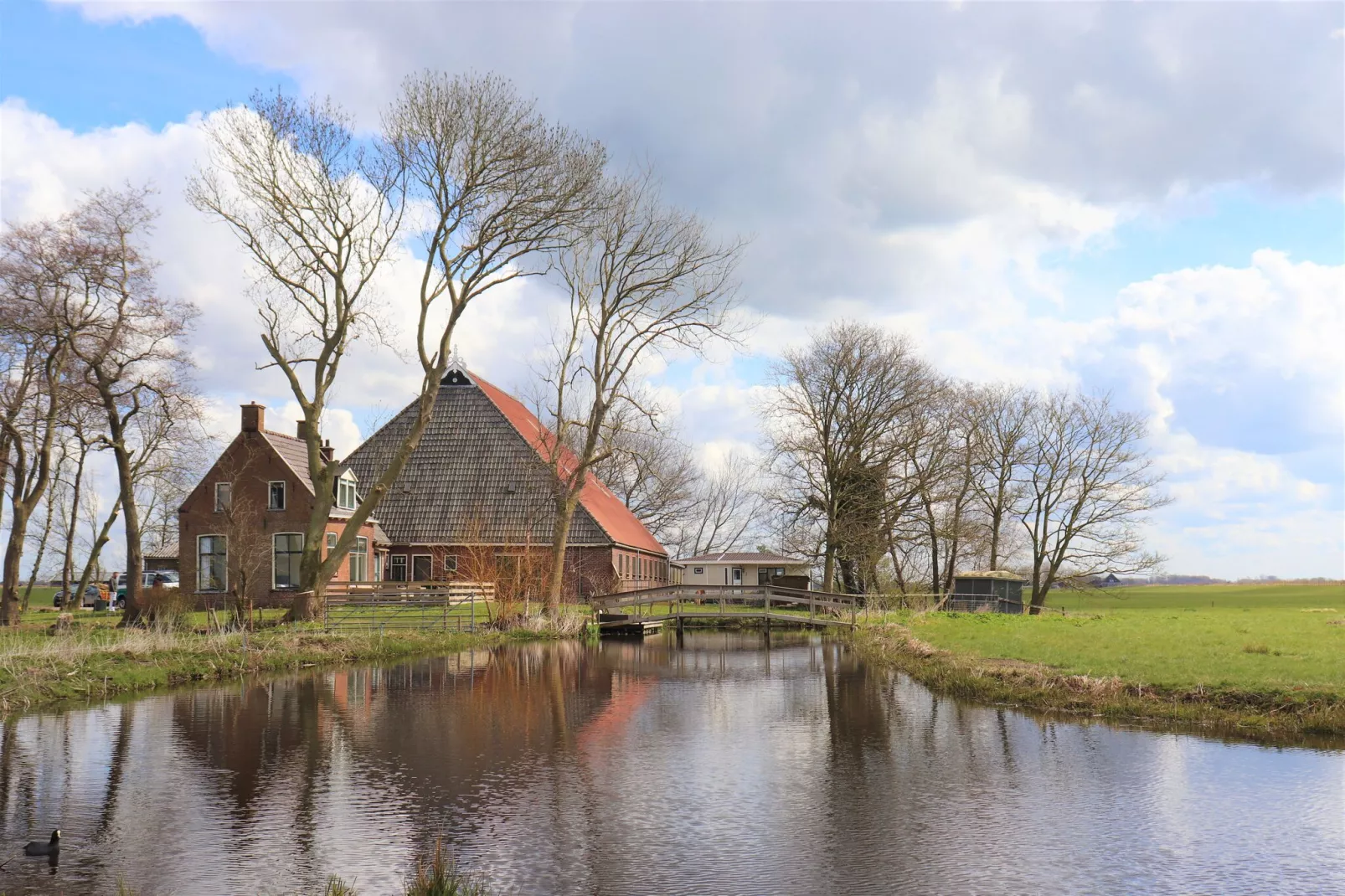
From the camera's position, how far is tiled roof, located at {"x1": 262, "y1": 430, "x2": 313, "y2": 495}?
143 feet

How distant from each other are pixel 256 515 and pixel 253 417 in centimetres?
381

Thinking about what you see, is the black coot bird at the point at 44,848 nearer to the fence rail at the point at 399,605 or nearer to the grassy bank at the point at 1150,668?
the grassy bank at the point at 1150,668

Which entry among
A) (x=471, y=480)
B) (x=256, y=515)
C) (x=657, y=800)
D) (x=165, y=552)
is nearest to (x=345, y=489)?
(x=256, y=515)

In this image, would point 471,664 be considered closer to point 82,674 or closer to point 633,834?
point 82,674

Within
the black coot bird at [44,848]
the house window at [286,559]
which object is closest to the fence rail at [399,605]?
the house window at [286,559]

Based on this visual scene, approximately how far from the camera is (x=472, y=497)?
50.9 m

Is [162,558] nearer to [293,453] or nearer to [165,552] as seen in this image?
[165,552]

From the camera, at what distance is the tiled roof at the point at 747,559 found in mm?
63219

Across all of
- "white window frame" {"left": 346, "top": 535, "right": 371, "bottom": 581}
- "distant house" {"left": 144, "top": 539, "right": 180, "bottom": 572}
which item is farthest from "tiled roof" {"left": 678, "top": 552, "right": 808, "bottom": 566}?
"distant house" {"left": 144, "top": 539, "right": 180, "bottom": 572}

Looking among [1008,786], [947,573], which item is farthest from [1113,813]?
[947,573]

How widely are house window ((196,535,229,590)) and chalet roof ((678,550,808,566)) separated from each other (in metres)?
28.2

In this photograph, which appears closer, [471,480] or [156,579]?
[471,480]

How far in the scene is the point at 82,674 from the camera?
67.9 ft

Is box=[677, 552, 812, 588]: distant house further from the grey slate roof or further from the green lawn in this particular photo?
the green lawn
